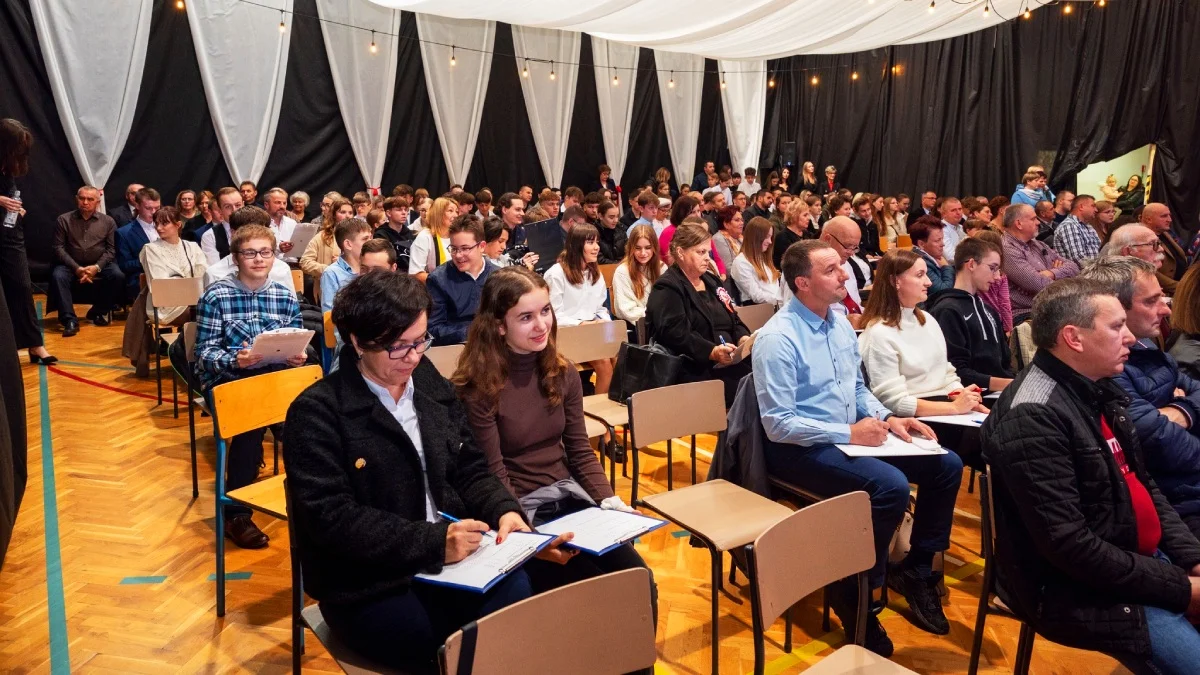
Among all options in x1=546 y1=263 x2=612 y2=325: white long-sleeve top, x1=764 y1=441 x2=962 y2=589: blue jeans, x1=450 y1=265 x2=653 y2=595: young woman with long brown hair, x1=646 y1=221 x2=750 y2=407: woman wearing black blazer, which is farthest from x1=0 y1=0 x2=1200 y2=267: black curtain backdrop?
x1=764 y1=441 x2=962 y2=589: blue jeans

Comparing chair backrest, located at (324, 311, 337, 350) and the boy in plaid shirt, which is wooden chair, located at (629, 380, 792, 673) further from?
chair backrest, located at (324, 311, 337, 350)

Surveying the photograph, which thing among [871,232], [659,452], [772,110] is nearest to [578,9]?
[871,232]

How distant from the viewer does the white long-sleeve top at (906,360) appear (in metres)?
3.47

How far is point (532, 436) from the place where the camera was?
2.60m

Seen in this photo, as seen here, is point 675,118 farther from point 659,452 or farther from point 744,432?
point 744,432

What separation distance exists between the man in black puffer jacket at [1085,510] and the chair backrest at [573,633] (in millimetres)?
1052

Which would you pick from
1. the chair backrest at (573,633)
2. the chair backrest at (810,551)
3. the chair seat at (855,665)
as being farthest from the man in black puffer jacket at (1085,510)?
the chair backrest at (573,633)

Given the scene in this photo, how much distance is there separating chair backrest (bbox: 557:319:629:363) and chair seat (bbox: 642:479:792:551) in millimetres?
1557

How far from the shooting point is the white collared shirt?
2127mm

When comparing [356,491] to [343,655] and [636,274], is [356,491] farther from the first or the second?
[636,274]

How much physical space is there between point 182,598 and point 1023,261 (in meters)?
5.29

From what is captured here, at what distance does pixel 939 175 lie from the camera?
1302 centimetres

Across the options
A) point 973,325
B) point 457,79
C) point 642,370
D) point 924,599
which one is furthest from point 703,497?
point 457,79

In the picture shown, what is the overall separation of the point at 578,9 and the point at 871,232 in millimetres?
4227
